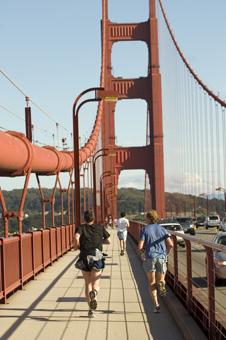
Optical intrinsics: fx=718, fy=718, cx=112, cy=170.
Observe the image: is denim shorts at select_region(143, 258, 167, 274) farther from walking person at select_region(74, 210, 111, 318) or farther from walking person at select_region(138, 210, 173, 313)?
walking person at select_region(74, 210, 111, 318)

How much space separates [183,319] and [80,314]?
1.98 metres

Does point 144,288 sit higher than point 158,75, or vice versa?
point 158,75

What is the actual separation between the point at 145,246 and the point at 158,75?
6528 cm

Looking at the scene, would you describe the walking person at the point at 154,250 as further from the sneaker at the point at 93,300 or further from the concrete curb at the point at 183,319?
the sneaker at the point at 93,300

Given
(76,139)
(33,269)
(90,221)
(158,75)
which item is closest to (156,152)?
(158,75)

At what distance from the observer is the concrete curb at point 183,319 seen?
7281mm

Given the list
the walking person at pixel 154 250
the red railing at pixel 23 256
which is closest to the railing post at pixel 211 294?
the walking person at pixel 154 250

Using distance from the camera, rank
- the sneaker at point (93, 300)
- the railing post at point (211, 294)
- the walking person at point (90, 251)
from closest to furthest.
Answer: the railing post at point (211, 294)
the sneaker at point (93, 300)
the walking person at point (90, 251)

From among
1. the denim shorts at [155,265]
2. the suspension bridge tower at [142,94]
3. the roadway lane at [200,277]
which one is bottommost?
the roadway lane at [200,277]

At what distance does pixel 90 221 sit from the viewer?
995cm

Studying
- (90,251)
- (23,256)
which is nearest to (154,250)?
(90,251)

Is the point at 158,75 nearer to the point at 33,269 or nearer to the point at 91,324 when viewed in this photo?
the point at 33,269

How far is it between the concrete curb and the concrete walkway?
59mm

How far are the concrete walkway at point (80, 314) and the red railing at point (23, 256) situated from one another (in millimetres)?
239
